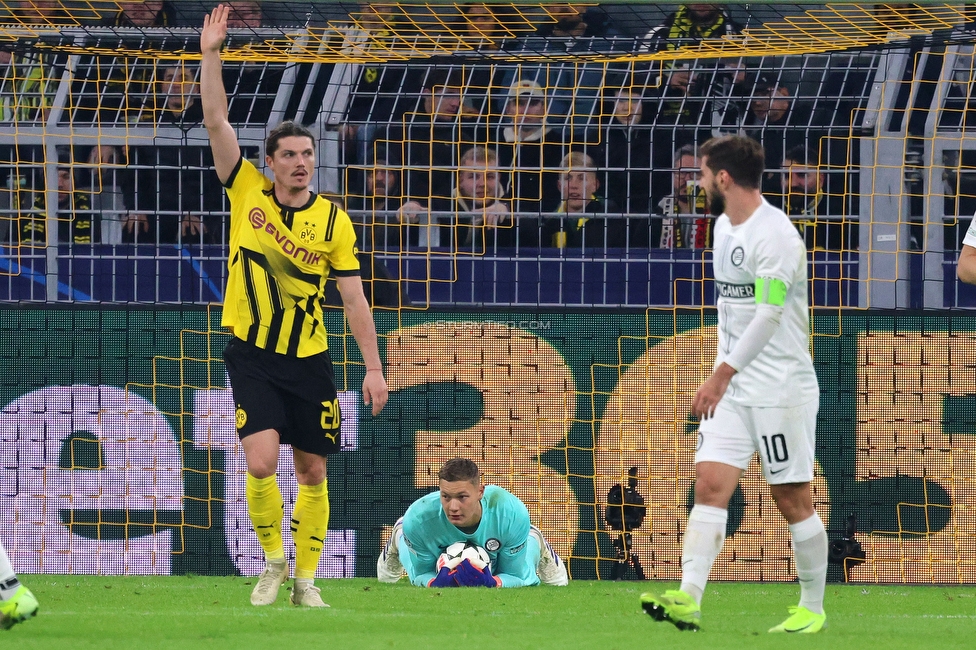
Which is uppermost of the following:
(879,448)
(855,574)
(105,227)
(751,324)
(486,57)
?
(486,57)

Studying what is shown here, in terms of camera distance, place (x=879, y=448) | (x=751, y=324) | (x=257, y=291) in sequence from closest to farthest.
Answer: (x=751, y=324) → (x=257, y=291) → (x=879, y=448)

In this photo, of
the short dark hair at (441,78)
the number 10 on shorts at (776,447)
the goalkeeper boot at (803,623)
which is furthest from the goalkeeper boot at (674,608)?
the short dark hair at (441,78)

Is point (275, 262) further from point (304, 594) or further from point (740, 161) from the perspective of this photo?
point (740, 161)

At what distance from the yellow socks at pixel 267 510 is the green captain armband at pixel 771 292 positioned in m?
2.24

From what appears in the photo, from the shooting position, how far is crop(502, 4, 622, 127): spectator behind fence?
29.8ft

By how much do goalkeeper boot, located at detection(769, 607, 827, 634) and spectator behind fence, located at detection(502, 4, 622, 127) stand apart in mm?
4186

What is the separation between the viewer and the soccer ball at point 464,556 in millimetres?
7809

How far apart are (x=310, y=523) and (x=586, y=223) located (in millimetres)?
3315

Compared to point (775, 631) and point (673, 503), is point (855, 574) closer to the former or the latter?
point (673, 503)

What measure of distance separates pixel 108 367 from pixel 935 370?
193 inches

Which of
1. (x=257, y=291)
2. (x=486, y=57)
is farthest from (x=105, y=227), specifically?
(x=257, y=291)

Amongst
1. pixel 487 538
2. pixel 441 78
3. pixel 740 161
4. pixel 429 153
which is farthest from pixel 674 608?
pixel 441 78

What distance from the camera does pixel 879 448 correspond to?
8648mm

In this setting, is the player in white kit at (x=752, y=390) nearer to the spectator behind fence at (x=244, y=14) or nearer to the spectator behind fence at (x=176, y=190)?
the spectator behind fence at (x=244, y=14)
